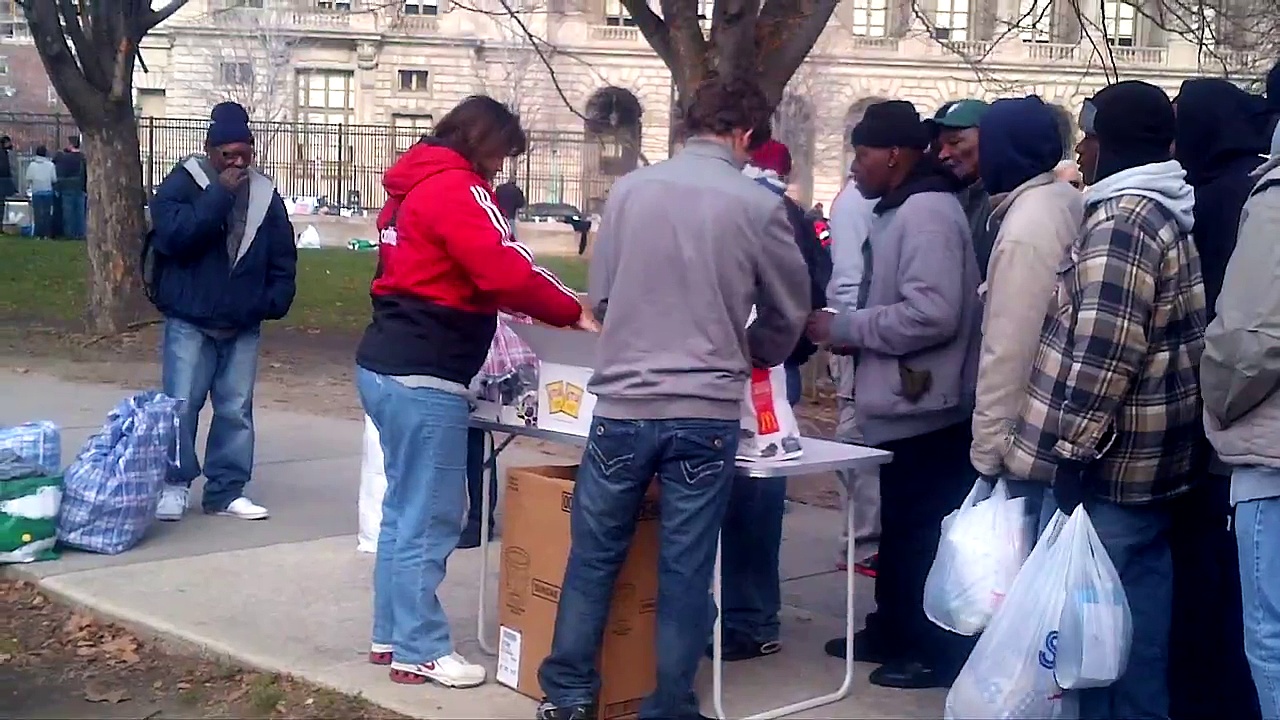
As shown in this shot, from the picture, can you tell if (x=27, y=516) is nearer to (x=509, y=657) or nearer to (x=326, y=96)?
(x=509, y=657)

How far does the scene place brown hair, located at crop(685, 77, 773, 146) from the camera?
4.56m

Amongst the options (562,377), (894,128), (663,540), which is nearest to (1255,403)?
(663,540)

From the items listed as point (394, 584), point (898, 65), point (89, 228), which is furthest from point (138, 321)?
point (898, 65)

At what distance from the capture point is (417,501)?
5.13 metres

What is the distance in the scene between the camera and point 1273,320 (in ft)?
12.1

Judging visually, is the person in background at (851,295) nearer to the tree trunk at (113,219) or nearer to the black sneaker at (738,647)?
the black sneaker at (738,647)

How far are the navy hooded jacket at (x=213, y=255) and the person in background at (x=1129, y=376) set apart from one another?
4.13 m

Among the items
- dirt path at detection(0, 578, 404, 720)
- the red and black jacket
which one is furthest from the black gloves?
dirt path at detection(0, 578, 404, 720)

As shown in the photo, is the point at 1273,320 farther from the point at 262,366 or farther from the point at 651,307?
the point at 262,366

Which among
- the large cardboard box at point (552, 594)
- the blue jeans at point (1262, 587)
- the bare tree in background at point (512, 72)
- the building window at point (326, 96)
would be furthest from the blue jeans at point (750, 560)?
the building window at point (326, 96)

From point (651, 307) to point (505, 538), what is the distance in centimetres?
118

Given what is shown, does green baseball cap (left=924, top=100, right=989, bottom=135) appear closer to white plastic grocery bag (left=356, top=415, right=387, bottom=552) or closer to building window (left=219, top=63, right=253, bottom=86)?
white plastic grocery bag (left=356, top=415, right=387, bottom=552)

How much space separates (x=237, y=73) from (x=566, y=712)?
52.6 m

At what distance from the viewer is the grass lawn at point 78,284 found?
1767 centimetres
